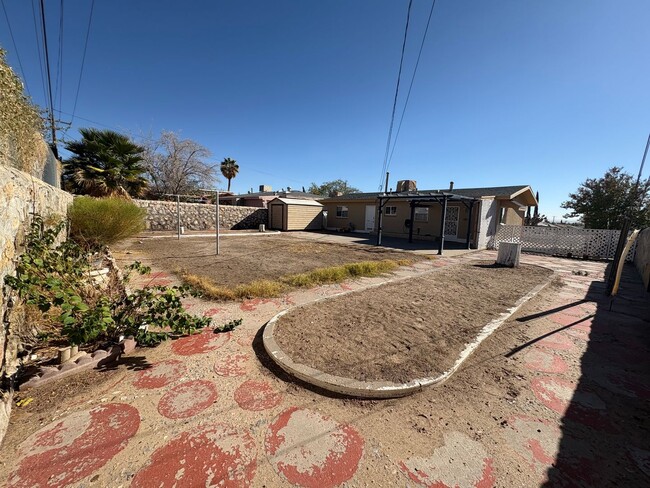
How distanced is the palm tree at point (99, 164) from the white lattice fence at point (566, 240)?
19.9 m

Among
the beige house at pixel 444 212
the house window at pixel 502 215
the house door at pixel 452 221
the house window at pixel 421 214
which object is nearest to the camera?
the beige house at pixel 444 212

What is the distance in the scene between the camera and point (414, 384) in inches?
95.7

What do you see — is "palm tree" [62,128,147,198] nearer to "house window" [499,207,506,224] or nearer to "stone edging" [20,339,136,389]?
"stone edging" [20,339,136,389]

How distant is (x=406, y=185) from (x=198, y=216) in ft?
45.8

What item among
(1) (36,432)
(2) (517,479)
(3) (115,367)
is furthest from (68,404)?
(2) (517,479)

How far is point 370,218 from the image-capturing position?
1897cm

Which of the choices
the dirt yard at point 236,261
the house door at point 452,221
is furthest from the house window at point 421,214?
the dirt yard at point 236,261

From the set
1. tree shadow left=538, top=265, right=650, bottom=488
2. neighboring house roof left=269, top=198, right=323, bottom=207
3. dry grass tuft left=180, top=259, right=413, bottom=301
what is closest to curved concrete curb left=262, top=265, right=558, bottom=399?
tree shadow left=538, top=265, right=650, bottom=488

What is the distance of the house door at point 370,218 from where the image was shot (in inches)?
739

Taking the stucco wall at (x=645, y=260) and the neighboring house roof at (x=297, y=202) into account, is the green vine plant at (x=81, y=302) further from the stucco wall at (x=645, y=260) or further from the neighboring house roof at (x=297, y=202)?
the neighboring house roof at (x=297, y=202)

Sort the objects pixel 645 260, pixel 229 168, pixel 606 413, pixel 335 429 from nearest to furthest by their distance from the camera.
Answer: pixel 335 429 → pixel 606 413 → pixel 645 260 → pixel 229 168

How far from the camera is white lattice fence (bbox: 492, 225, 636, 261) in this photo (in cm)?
1186

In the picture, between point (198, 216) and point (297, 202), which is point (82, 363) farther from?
point (297, 202)

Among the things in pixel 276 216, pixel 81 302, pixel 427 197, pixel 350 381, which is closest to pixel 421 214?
pixel 427 197
